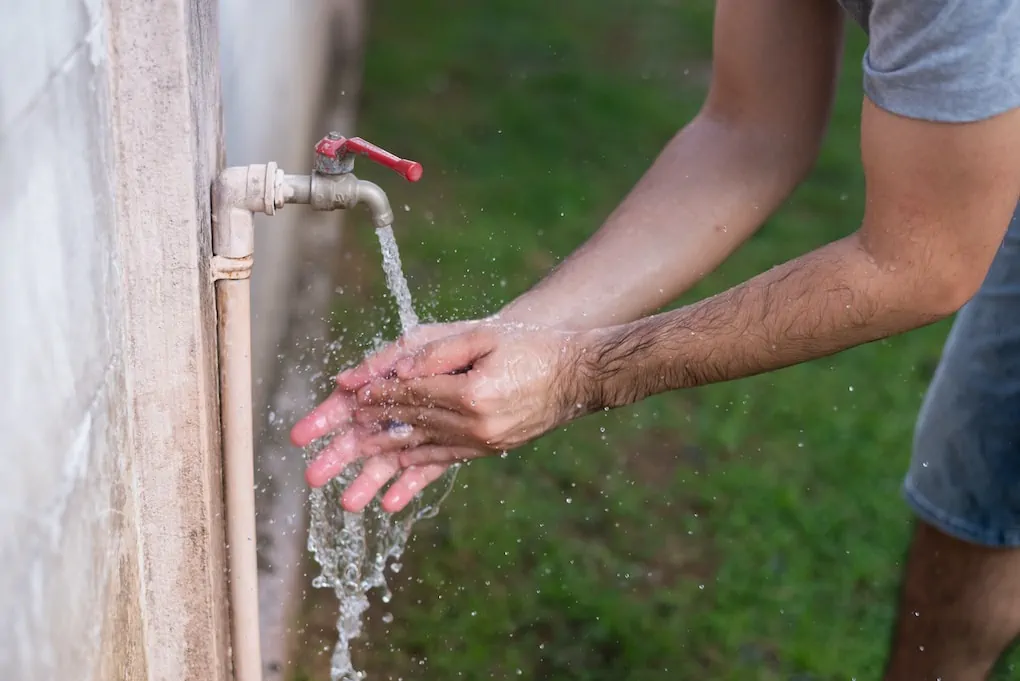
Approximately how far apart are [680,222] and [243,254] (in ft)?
2.96

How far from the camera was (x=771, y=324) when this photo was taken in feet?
5.74

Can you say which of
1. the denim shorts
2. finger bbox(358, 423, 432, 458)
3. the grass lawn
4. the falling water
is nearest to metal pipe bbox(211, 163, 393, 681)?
finger bbox(358, 423, 432, 458)

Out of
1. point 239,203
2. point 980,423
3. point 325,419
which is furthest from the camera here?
point 980,423

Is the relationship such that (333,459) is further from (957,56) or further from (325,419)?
(957,56)

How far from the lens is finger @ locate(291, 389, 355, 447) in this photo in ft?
6.01

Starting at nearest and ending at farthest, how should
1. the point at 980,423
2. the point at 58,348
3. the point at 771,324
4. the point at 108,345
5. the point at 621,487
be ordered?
the point at 58,348 → the point at 108,345 → the point at 771,324 → the point at 980,423 → the point at 621,487

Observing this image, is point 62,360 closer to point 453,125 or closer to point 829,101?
point 829,101

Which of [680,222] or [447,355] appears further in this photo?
[680,222]

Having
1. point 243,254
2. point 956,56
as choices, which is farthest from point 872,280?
point 243,254

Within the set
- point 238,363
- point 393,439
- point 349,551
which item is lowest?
point 349,551

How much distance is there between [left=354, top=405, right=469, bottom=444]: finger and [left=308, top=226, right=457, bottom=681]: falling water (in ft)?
0.73

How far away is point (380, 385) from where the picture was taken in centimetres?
183

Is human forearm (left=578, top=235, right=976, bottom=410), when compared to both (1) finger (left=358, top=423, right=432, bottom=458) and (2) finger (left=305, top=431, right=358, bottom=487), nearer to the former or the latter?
(1) finger (left=358, top=423, right=432, bottom=458)

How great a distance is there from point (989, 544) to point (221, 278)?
165 cm
